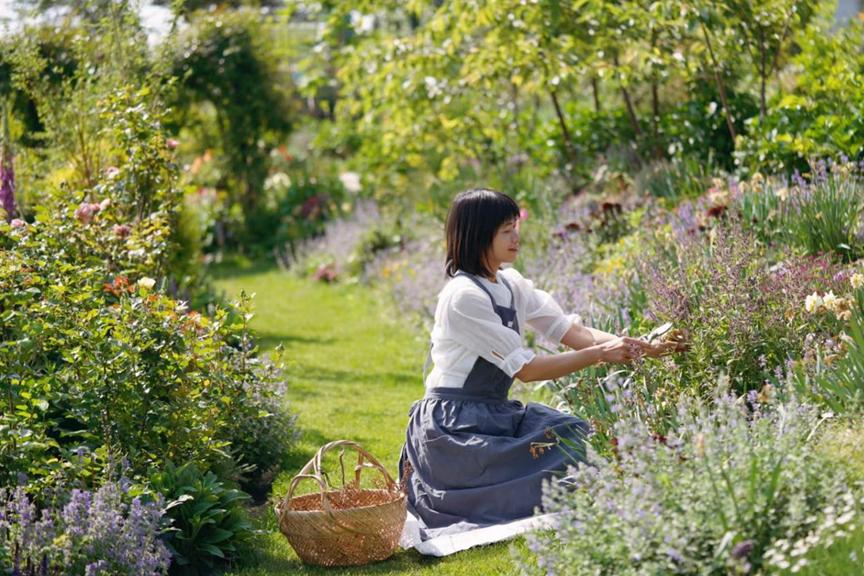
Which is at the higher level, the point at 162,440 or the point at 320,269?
the point at 162,440

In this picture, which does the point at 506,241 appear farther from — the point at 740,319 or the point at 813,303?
the point at 813,303

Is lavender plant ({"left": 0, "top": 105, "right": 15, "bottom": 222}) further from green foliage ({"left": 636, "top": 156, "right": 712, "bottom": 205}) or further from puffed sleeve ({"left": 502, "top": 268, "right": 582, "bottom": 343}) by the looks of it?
green foliage ({"left": 636, "top": 156, "right": 712, "bottom": 205})

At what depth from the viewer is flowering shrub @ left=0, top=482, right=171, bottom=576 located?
10.4 ft

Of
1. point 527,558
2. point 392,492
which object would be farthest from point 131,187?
point 527,558

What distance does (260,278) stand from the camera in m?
12.9

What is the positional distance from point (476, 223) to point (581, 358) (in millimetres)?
638

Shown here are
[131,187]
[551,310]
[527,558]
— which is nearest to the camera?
[527,558]

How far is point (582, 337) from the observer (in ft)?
15.0

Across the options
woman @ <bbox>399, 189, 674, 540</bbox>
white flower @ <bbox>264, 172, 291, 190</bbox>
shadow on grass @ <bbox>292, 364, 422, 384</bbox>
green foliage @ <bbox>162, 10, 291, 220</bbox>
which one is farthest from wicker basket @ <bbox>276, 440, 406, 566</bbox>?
white flower @ <bbox>264, 172, 291, 190</bbox>

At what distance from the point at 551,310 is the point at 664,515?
176cm

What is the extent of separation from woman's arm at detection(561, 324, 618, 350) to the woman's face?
0.49m

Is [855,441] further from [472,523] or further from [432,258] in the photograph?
[432,258]

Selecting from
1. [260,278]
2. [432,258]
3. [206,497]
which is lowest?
[260,278]

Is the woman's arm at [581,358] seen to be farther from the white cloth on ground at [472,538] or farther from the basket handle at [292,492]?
the basket handle at [292,492]
